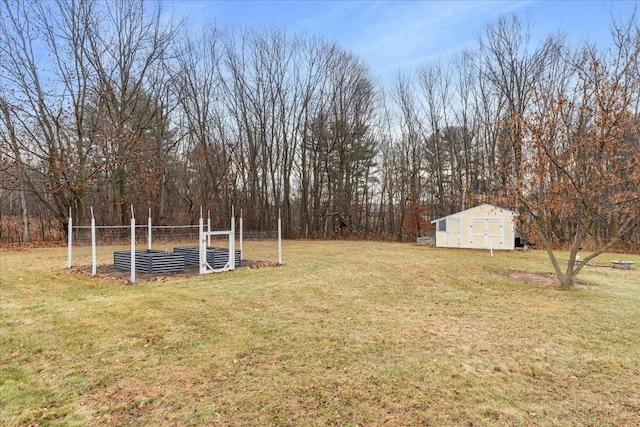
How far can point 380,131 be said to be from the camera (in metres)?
25.7

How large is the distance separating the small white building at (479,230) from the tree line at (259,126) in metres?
1.33

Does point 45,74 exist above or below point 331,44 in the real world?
below

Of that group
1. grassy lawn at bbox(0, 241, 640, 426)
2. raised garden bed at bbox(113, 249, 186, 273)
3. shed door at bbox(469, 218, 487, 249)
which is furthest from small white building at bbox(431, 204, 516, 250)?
raised garden bed at bbox(113, 249, 186, 273)

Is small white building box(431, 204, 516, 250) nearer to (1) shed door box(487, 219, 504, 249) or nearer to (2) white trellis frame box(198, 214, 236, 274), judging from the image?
(1) shed door box(487, 219, 504, 249)

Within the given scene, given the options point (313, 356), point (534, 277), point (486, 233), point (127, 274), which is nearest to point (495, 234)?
point (486, 233)

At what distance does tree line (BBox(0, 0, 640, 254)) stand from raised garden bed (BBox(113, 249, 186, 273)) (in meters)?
7.97

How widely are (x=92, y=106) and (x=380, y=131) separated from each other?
1742cm

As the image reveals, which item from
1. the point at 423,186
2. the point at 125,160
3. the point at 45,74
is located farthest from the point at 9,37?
the point at 423,186

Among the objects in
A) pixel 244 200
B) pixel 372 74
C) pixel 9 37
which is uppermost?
pixel 372 74

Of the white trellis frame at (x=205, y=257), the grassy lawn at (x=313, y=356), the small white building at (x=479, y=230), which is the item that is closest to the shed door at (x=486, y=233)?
the small white building at (x=479, y=230)

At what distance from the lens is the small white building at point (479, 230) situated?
1764 centimetres

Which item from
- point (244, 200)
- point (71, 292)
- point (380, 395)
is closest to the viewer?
point (380, 395)

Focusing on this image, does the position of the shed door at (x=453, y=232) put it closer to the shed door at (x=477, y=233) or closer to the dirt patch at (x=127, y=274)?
the shed door at (x=477, y=233)

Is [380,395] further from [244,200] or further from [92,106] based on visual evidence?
[244,200]
